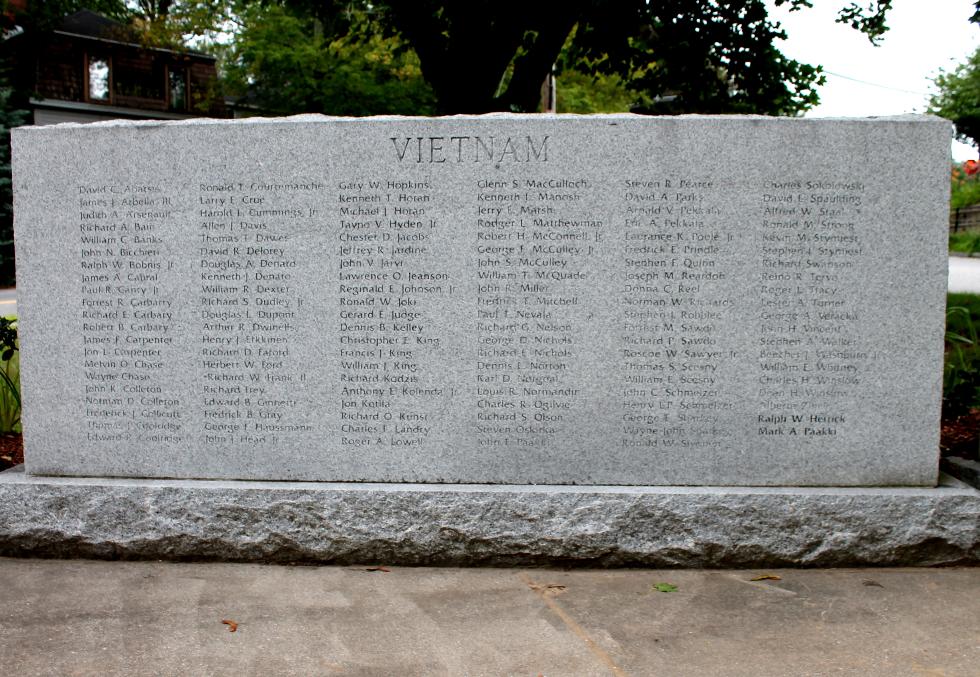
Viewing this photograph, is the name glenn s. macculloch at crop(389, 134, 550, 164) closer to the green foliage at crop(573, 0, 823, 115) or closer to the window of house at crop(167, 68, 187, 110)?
the green foliage at crop(573, 0, 823, 115)

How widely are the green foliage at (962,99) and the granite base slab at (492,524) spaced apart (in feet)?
84.9

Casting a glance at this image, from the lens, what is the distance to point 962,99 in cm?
2927

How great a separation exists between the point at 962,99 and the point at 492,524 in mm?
31370

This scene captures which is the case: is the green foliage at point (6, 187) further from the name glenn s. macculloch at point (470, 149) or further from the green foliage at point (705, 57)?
the name glenn s. macculloch at point (470, 149)

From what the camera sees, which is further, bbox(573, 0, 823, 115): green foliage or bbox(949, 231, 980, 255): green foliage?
bbox(949, 231, 980, 255): green foliage

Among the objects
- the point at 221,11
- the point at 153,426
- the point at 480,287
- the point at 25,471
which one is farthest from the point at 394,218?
the point at 221,11

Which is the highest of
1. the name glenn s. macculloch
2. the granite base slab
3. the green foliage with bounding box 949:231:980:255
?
the name glenn s. macculloch

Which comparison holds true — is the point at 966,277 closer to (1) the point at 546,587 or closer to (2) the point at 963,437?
(2) the point at 963,437

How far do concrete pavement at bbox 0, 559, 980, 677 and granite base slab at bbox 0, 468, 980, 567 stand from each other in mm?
79

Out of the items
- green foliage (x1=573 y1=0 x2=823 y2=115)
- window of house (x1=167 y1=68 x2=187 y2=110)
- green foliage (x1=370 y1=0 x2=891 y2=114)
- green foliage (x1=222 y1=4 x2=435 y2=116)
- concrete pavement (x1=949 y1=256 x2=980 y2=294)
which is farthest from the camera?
window of house (x1=167 y1=68 x2=187 y2=110)

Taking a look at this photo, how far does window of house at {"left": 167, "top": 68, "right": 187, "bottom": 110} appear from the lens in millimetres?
31750

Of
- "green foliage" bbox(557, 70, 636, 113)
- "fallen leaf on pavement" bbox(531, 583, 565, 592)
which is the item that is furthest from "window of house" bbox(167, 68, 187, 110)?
"fallen leaf on pavement" bbox(531, 583, 565, 592)

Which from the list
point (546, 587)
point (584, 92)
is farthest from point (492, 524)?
point (584, 92)

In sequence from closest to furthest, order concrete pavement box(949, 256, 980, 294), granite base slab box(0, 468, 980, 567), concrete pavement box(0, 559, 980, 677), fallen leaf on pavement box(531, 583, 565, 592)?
concrete pavement box(0, 559, 980, 677) → fallen leaf on pavement box(531, 583, 565, 592) → granite base slab box(0, 468, 980, 567) → concrete pavement box(949, 256, 980, 294)
